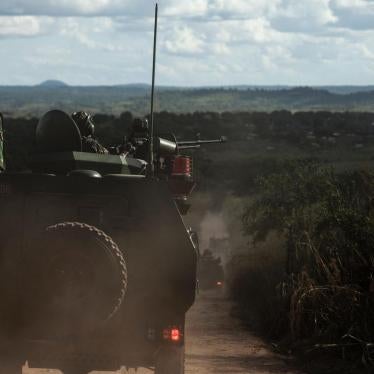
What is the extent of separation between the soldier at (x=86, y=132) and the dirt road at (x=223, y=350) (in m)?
2.37

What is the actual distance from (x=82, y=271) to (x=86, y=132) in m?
3.83

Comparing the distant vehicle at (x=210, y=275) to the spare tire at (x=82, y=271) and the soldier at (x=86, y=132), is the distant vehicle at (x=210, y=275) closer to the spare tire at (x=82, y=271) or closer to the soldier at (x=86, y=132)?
the soldier at (x=86, y=132)

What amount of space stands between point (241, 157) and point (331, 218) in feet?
202

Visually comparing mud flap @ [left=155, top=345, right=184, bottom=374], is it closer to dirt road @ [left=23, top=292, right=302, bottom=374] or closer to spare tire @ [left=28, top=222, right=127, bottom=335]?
spare tire @ [left=28, top=222, right=127, bottom=335]

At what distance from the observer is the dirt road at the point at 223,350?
45.2 ft

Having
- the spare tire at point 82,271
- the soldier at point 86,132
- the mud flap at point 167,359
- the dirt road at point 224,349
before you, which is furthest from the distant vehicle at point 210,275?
the spare tire at point 82,271

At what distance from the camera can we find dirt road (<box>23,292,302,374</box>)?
1379cm

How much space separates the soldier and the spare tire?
11.3 ft

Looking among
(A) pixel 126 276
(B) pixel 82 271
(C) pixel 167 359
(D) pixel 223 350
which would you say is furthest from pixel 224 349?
(B) pixel 82 271

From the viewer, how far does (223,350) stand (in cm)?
1594

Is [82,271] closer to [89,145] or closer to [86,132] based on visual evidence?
[89,145]

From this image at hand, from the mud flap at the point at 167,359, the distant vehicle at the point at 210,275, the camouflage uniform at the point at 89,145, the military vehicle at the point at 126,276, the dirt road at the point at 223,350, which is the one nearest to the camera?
→ the military vehicle at the point at 126,276

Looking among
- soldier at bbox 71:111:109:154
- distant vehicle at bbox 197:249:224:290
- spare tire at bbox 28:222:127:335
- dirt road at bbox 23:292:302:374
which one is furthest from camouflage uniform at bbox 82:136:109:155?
distant vehicle at bbox 197:249:224:290

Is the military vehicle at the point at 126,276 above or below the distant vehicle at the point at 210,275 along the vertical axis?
above
